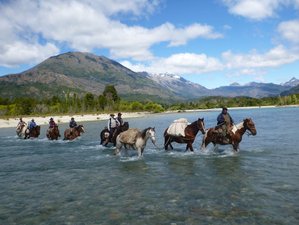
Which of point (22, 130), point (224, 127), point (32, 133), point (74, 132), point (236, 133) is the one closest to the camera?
point (236, 133)

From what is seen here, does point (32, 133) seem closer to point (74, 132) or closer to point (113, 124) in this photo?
point (74, 132)

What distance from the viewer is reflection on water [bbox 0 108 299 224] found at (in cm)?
1077

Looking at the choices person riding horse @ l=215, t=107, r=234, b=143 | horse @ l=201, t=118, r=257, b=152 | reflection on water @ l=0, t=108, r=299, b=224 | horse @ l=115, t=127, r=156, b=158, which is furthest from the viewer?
person riding horse @ l=215, t=107, r=234, b=143

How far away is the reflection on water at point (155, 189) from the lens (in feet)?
35.3

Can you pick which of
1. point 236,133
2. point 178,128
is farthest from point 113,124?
point 236,133

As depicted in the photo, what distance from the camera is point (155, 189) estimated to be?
46.2ft

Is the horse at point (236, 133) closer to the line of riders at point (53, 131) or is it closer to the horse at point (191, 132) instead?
the horse at point (191, 132)

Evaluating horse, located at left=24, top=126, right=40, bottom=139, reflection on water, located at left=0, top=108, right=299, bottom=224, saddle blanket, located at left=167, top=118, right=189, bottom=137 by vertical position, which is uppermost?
saddle blanket, located at left=167, top=118, right=189, bottom=137

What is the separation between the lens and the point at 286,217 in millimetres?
10172

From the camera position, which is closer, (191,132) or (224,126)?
(224,126)

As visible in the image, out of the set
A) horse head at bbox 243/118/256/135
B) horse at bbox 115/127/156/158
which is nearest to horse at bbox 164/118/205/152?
horse head at bbox 243/118/256/135

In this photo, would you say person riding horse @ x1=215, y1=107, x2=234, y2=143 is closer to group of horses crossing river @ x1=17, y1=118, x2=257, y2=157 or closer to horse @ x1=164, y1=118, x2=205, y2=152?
group of horses crossing river @ x1=17, y1=118, x2=257, y2=157

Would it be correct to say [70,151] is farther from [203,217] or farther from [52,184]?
[203,217]

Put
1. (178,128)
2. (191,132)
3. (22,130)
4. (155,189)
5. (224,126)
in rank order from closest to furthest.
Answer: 1. (155,189)
2. (224,126)
3. (191,132)
4. (178,128)
5. (22,130)
